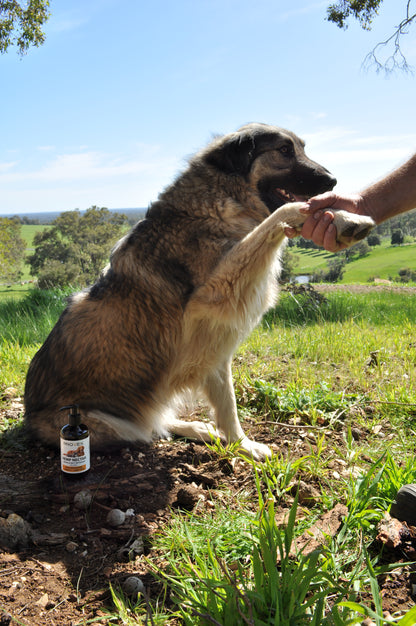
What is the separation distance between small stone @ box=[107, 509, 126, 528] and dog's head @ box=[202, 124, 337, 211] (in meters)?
2.42

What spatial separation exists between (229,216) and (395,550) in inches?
91.9

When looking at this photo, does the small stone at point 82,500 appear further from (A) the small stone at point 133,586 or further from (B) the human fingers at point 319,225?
(B) the human fingers at point 319,225

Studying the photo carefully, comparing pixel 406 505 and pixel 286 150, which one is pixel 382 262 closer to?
pixel 286 150

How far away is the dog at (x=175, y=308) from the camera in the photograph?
3072 mm

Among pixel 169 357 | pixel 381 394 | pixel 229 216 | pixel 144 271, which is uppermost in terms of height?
pixel 229 216

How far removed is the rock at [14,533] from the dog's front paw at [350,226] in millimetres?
2300

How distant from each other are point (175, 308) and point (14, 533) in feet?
5.55

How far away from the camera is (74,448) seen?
2682 millimetres

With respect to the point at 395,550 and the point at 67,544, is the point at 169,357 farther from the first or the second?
the point at 395,550

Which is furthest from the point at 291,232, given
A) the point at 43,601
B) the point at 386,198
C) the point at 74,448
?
the point at 43,601

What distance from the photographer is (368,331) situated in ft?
20.2

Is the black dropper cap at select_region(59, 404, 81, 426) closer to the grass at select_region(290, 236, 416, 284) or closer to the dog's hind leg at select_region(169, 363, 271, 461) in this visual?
the dog's hind leg at select_region(169, 363, 271, 461)

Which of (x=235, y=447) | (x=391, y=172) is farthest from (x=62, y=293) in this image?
(x=391, y=172)

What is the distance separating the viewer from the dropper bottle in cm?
269
